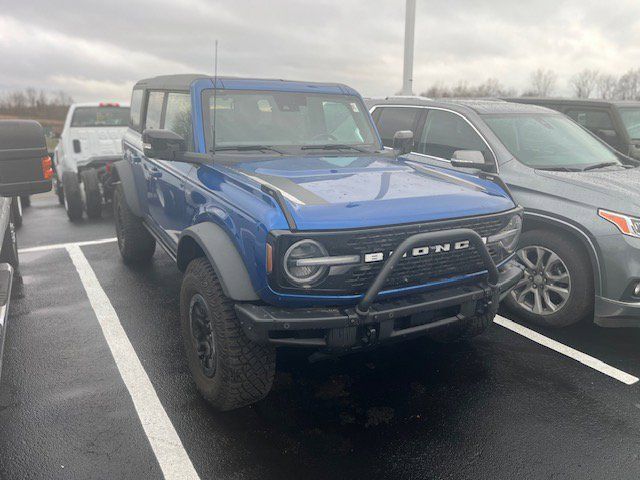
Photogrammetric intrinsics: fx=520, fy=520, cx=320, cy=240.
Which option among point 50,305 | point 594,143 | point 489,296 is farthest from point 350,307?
point 594,143

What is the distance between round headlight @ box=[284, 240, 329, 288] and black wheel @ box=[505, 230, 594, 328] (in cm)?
242

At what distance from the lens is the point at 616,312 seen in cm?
388

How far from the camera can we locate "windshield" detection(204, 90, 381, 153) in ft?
12.8

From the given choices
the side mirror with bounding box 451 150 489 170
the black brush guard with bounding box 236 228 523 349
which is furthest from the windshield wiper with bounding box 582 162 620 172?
the black brush guard with bounding box 236 228 523 349

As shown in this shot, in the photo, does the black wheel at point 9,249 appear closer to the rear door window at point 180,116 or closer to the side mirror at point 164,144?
the rear door window at point 180,116

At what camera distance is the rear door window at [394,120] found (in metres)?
5.85

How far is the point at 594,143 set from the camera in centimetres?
532

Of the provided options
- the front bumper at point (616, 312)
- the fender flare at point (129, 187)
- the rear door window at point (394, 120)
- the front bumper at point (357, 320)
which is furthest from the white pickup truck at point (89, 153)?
the front bumper at point (616, 312)

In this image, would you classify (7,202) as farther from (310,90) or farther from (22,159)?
(310,90)

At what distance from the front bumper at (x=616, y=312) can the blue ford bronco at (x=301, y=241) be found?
98cm

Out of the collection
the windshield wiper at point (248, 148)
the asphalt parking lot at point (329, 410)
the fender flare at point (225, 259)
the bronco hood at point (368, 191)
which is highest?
the windshield wiper at point (248, 148)

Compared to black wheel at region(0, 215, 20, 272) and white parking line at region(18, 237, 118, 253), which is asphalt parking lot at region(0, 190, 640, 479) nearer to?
black wheel at region(0, 215, 20, 272)

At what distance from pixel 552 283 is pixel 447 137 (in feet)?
6.17

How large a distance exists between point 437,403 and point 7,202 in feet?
13.7
